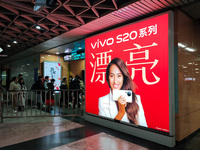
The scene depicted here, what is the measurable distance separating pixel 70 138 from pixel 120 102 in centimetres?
166

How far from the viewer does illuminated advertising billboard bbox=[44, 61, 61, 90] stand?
9.48 metres

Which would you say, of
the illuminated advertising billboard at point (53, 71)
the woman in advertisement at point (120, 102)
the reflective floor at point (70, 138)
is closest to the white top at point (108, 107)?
the woman in advertisement at point (120, 102)

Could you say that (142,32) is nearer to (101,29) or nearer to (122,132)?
(101,29)

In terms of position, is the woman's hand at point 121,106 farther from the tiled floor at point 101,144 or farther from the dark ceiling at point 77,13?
the dark ceiling at point 77,13

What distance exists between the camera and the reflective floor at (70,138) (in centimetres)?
325

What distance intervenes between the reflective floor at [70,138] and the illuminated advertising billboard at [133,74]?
0.49 meters

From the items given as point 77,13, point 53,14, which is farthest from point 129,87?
point 53,14

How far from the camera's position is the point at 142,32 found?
3779 mm

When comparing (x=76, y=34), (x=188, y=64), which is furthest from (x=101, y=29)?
(x=188, y=64)

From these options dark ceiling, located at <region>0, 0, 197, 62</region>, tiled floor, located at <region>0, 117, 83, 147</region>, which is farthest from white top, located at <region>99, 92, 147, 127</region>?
dark ceiling, located at <region>0, 0, 197, 62</region>

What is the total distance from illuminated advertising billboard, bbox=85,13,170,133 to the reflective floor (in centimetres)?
49

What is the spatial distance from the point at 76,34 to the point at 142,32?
269 cm

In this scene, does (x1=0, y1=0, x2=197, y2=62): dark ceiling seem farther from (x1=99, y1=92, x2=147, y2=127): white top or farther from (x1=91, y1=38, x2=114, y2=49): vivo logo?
(x1=99, y1=92, x2=147, y2=127): white top

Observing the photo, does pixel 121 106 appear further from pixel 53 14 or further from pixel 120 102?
pixel 53 14
